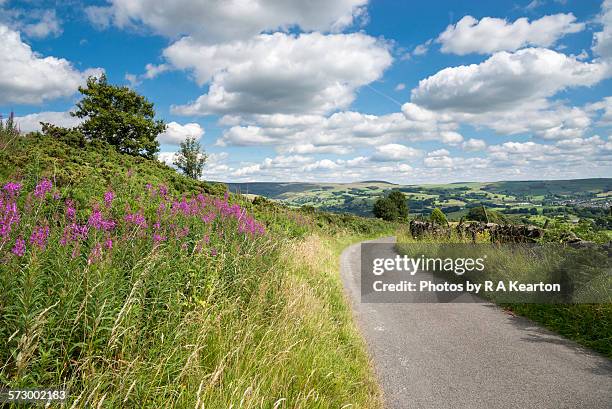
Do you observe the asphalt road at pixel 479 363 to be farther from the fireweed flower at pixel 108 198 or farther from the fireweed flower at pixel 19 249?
the fireweed flower at pixel 108 198

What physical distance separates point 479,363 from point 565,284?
4472 millimetres

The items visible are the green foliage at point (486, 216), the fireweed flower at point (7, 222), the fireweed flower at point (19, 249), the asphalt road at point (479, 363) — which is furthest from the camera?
the green foliage at point (486, 216)

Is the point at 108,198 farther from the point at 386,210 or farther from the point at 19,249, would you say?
the point at 386,210

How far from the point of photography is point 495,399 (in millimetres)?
4848

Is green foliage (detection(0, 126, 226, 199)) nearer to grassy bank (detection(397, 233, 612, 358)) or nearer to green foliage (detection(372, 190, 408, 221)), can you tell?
grassy bank (detection(397, 233, 612, 358))

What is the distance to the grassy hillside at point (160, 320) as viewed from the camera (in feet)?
9.89

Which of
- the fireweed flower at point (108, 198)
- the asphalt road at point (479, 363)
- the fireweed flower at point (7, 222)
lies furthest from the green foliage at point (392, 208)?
the fireweed flower at point (7, 222)

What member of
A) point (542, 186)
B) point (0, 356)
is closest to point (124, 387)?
point (0, 356)

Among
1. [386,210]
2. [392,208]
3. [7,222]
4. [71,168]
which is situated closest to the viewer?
[7,222]

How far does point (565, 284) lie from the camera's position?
8.77 m

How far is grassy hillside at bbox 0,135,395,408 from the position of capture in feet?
9.89

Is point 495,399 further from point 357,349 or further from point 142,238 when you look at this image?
point 142,238

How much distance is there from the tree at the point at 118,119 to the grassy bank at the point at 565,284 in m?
29.0

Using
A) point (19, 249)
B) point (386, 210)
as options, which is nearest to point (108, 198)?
point (19, 249)
